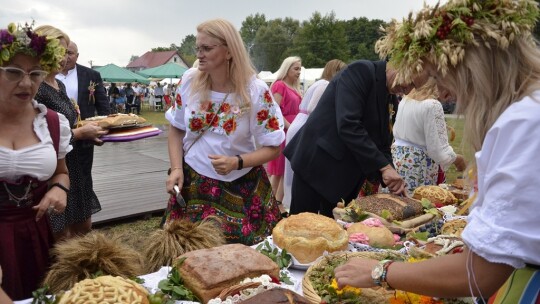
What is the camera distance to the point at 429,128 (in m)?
3.49

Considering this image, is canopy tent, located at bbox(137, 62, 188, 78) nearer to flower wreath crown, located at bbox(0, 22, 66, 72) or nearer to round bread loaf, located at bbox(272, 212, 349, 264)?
flower wreath crown, located at bbox(0, 22, 66, 72)

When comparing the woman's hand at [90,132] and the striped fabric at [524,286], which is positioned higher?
the woman's hand at [90,132]

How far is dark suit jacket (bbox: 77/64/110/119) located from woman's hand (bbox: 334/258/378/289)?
3.06 m

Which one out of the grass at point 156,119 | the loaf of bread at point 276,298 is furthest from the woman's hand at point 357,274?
the grass at point 156,119

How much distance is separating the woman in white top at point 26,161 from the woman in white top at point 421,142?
99.4 inches

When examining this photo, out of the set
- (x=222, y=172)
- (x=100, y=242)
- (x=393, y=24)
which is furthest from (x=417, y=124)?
(x=100, y=242)

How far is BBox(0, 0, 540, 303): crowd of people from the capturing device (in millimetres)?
1024

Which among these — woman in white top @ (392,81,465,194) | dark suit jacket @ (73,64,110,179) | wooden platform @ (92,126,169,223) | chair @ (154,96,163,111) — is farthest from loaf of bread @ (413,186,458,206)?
chair @ (154,96,163,111)

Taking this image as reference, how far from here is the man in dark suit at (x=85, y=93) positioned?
3.45 metres

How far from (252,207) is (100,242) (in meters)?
0.84

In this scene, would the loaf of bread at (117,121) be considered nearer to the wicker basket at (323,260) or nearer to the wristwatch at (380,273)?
the wicker basket at (323,260)

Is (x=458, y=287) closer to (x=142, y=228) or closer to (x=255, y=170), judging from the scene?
(x=255, y=170)

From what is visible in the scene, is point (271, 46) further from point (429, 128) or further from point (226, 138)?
point (226, 138)

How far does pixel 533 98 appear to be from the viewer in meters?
1.00
